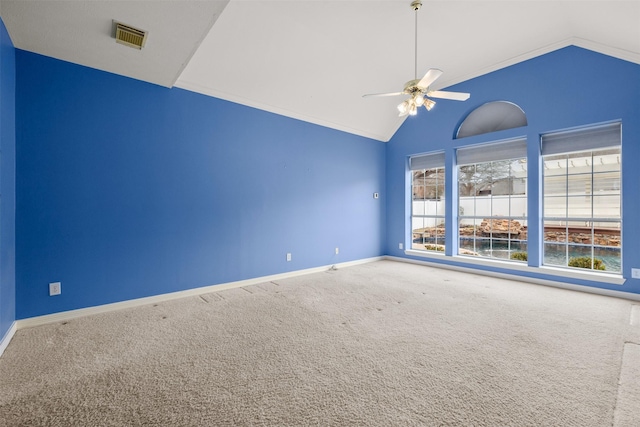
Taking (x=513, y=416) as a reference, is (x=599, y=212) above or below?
above

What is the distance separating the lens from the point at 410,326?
267 cm

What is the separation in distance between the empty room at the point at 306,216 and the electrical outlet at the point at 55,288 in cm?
2

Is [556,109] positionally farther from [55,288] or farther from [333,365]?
[55,288]

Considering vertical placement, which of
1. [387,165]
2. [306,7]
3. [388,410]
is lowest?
[388,410]

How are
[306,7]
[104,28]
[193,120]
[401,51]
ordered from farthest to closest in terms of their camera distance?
[401,51], [193,120], [306,7], [104,28]

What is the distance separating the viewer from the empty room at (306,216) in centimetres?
178

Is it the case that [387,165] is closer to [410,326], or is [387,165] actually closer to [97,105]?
[410,326]

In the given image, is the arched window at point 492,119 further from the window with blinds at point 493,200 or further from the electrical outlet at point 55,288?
the electrical outlet at point 55,288

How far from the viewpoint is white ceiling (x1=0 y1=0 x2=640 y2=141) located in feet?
7.45

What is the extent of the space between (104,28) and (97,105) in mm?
989

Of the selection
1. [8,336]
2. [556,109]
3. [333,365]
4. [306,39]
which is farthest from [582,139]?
[8,336]

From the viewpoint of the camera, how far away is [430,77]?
8.66 feet

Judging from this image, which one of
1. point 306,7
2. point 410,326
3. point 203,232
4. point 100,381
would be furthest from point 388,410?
point 306,7

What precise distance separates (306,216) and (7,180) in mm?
3535
